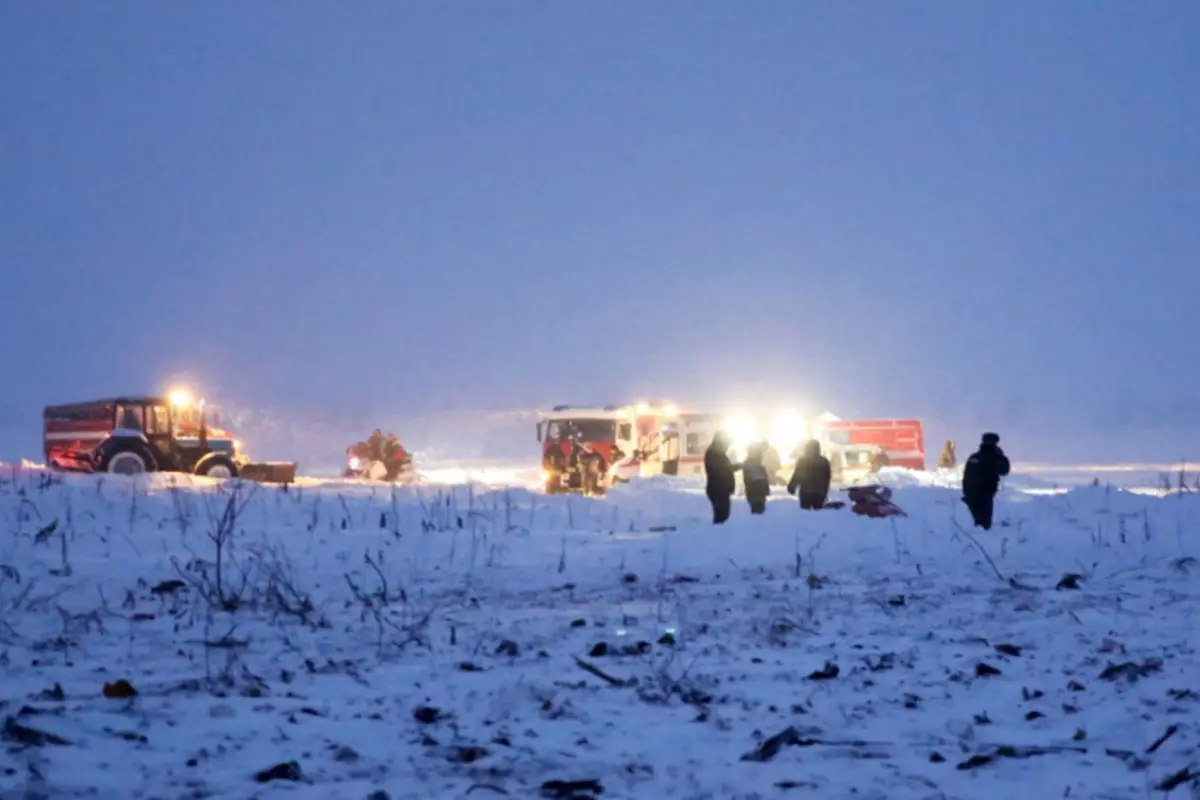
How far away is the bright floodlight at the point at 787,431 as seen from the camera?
33750mm

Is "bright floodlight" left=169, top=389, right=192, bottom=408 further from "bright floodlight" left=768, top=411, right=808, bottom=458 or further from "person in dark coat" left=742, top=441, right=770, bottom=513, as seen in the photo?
"bright floodlight" left=768, top=411, right=808, bottom=458

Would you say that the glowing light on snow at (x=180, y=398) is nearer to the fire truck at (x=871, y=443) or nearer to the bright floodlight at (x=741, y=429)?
the bright floodlight at (x=741, y=429)

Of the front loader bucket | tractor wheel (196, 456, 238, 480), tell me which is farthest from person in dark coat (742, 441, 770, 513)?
tractor wheel (196, 456, 238, 480)

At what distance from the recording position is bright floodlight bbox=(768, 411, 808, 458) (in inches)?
1329

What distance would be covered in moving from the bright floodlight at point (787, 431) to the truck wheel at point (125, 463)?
1664 centimetres

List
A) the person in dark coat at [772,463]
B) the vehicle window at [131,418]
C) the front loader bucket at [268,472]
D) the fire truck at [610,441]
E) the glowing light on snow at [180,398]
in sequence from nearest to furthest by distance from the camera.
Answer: the person in dark coat at [772,463], the vehicle window at [131,418], the glowing light on snow at [180,398], the front loader bucket at [268,472], the fire truck at [610,441]

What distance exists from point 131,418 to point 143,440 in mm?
725

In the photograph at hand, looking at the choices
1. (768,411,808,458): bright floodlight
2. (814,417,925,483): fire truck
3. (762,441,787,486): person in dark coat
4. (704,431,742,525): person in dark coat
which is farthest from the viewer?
(814,417,925,483): fire truck

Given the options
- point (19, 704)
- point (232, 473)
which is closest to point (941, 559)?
point (19, 704)

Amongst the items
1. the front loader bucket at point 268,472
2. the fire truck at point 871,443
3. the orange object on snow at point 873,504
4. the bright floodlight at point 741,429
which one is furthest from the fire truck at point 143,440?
the fire truck at point 871,443

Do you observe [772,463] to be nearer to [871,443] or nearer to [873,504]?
[873,504]

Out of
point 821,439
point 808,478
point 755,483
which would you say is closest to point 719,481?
point 755,483

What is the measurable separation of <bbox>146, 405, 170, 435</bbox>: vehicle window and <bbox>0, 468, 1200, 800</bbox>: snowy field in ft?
45.6

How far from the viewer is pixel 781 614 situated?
809cm
